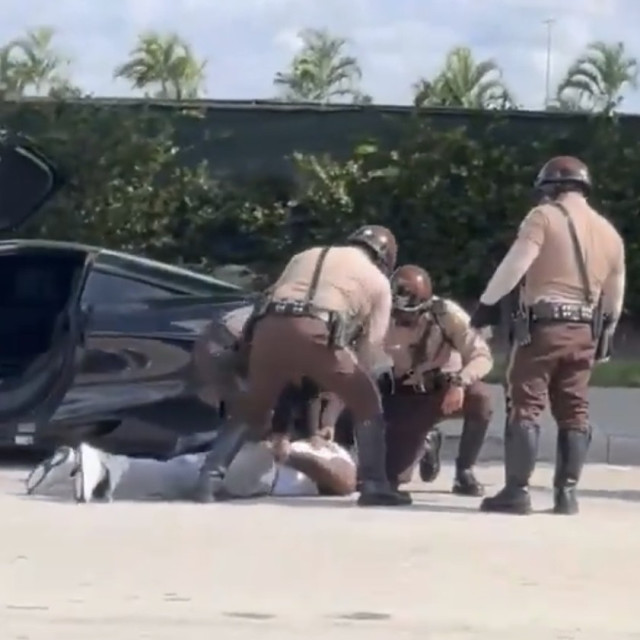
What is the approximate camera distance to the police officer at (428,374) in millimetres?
10406

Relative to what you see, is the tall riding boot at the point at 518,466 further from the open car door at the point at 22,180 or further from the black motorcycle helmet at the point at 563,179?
the open car door at the point at 22,180

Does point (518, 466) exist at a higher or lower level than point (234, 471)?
higher

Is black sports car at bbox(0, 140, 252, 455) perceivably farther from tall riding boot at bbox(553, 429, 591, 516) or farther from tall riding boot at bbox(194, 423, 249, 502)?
tall riding boot at bbox(553, 429, 591, 516)

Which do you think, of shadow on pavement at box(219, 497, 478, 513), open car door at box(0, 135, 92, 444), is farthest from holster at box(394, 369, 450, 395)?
open car door at box(0, 135, 92, 444)

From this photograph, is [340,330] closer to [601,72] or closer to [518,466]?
[518,466]

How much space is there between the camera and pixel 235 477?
10.1 m

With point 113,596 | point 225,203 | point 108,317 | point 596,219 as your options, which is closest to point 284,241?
point 225,203

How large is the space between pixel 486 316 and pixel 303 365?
890 millimetres

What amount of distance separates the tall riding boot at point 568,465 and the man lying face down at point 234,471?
44.8 inches

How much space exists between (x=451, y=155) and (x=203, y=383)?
941cm

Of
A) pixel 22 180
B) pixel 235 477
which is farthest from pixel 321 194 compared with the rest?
pixel 235 477

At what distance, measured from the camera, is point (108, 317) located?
433 inches

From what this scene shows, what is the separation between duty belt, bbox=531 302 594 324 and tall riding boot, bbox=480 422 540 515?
498 mm

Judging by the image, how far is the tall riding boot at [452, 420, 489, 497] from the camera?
1066 centimetres
